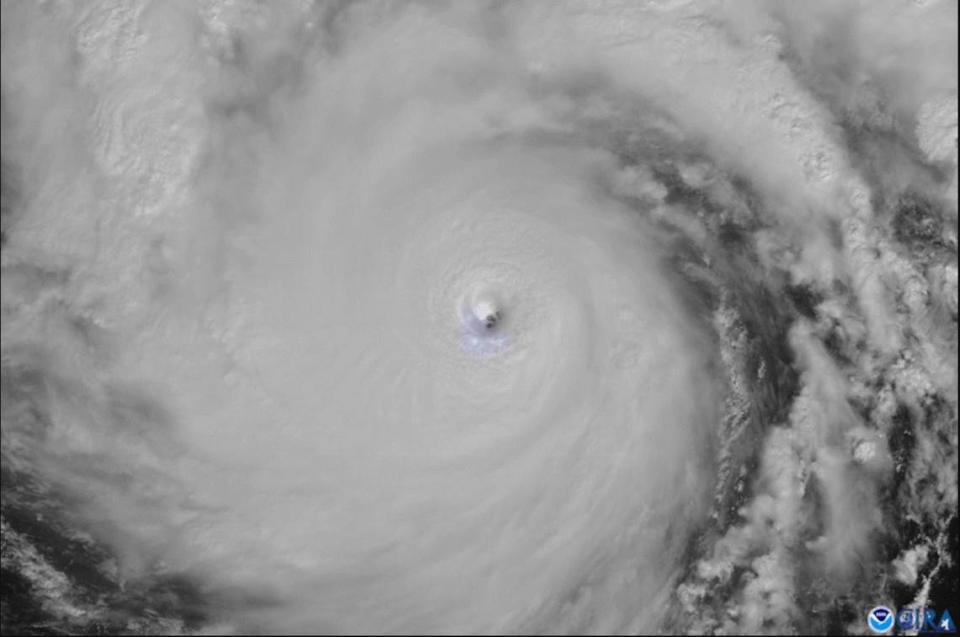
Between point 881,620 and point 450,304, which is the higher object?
point 450,304

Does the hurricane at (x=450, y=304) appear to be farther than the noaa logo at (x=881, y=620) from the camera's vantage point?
Yes

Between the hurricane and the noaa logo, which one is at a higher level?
the hurricane

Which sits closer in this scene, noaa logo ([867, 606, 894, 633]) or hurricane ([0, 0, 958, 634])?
noaa logo ([867, 606, 894, 633])

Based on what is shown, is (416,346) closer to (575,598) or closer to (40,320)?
(575,598)

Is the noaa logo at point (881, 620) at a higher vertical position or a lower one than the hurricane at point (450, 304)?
lower

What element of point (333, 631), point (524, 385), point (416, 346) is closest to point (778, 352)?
point (524, 385)
